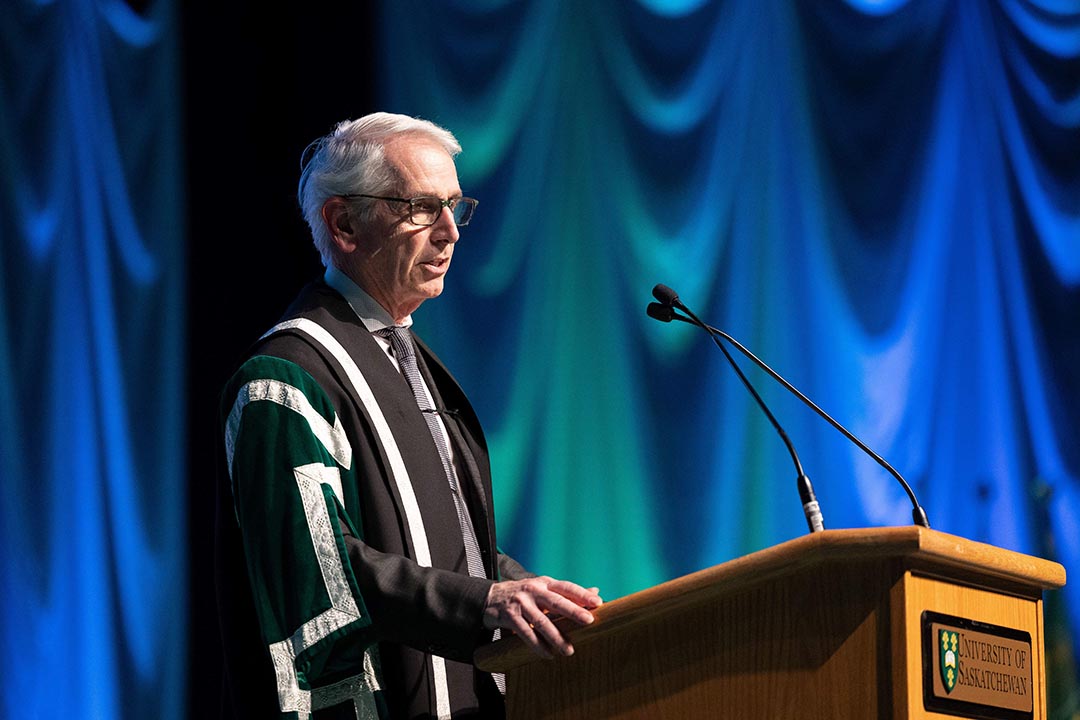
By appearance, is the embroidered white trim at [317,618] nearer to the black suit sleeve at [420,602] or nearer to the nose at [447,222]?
the black suit sleeve at [420,602]

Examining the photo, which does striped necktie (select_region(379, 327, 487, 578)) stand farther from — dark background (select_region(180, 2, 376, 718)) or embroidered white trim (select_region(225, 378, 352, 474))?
dark background (select_region(180, 2, 376, 718))

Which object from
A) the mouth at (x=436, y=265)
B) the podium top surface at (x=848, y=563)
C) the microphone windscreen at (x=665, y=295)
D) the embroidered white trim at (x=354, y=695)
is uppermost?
the mouth at (x=436, y=265)

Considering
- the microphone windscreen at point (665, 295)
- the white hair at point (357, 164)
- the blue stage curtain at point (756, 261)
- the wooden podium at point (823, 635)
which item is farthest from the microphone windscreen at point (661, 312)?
the blue stage curtain at point (756, 261)

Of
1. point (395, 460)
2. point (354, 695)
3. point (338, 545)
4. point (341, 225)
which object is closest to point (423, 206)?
point (341, 225)

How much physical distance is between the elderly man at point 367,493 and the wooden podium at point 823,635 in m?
0.08

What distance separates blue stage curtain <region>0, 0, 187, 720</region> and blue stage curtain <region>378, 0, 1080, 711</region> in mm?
775

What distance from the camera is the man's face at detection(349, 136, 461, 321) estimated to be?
2391 mm

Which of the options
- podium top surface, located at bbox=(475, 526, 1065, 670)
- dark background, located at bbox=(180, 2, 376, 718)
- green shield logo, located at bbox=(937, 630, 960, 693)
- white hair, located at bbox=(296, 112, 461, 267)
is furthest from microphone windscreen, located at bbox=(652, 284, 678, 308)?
dark background, located at bbox=(180, 2, 376, 718)

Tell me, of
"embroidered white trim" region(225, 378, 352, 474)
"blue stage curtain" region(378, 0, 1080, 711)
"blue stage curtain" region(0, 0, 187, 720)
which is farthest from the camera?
"blue stage curtain" region(378, 0, 1080, 711)

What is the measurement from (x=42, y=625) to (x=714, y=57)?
2.61 metres

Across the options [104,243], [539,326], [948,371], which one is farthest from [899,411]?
[104,243]

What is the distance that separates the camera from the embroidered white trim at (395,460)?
203cm

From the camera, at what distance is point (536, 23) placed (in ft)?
13.9

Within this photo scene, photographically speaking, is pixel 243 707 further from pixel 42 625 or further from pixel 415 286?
pixel 42 625
